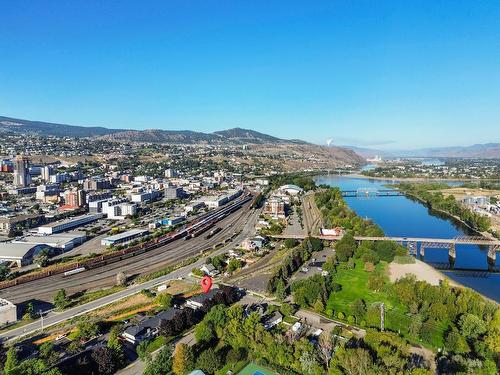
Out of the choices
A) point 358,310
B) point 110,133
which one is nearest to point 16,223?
point 358,310

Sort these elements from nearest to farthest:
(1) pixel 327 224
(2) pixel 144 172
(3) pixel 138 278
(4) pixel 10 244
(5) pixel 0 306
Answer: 1. (5) pixel 0 306
2. (3) pixel 138 278
3. (4) pixel 10 244
4. (1) pixel 327 224
5. (2) pixel 144 172

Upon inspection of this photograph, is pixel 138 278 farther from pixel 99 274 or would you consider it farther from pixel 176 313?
pixel 176 313

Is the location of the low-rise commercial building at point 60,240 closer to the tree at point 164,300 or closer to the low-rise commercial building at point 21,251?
the low-rise commercial building at point 21,251

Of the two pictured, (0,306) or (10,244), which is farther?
(10,244)

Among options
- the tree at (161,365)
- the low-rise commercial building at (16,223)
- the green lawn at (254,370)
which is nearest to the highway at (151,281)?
the tree at (161,365)

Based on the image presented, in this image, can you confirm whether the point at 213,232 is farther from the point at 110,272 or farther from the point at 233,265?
the point at 110,272

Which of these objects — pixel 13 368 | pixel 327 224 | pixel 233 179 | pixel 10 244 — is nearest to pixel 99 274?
pixel 10 244
